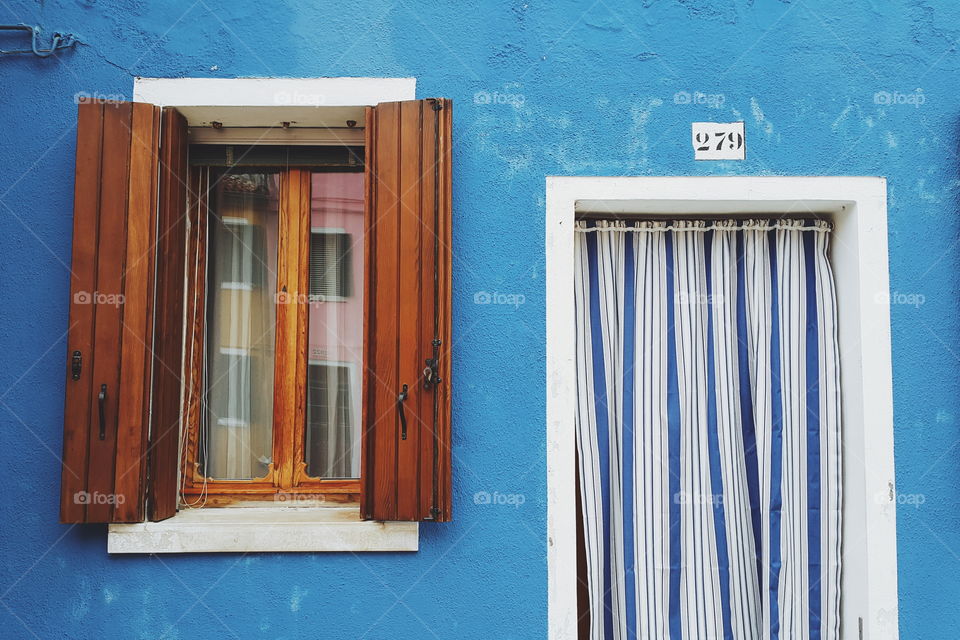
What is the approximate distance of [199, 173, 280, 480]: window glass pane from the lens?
3312 millimetres

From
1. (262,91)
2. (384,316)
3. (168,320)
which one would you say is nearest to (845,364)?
(384,316)

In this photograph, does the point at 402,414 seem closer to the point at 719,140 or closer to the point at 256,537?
the point at 256,537

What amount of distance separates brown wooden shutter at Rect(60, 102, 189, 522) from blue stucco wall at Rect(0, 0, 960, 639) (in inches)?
6.9

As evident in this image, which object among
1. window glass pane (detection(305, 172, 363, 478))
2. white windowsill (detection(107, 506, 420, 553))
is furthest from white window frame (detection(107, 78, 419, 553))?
window glass pane (detection(305, 172, 363, 478))

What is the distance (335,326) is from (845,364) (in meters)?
2.16

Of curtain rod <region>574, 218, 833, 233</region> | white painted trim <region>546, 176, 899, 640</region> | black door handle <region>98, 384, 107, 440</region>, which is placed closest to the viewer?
black door handle <region>98, 384, 107, 440</region>

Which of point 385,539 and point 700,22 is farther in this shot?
point 700,22

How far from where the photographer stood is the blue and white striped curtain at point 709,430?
318cm

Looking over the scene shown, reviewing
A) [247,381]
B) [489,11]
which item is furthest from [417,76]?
[247,381]

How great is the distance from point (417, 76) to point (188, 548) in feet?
6.89

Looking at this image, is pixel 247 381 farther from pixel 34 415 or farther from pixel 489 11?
pixel 489 11

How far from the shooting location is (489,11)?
321 centimetres

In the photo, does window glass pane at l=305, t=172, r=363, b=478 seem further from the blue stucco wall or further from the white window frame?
the blue stucco wall

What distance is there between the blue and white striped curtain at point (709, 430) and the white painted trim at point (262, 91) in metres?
1.04
